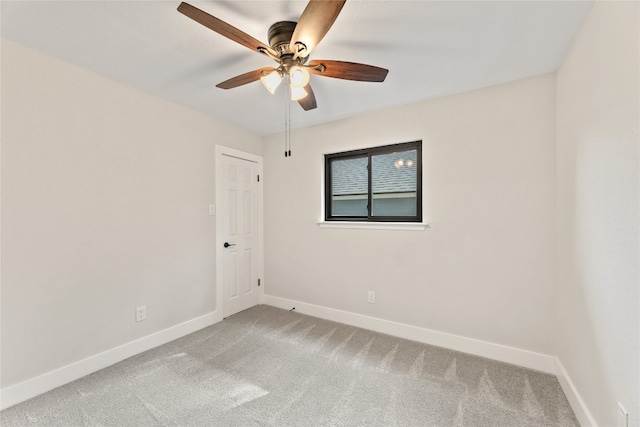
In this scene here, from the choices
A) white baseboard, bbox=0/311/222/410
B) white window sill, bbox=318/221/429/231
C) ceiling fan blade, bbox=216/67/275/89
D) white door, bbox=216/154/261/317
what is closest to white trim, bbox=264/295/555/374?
white door, bbox=216/154/261/317

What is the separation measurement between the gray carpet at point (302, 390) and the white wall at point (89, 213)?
0.38 m

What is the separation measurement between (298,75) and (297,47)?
14 centimetres

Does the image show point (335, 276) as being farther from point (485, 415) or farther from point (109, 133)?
point (109, 133)

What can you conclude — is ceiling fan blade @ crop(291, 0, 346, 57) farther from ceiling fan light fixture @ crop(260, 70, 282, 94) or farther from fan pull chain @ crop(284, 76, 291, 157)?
fan pull chain @ crop(284, 76, 291, 157)

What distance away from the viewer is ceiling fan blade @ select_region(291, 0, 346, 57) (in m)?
1.14

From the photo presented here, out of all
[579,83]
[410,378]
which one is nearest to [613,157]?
[579,83]

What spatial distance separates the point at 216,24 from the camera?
125 cm

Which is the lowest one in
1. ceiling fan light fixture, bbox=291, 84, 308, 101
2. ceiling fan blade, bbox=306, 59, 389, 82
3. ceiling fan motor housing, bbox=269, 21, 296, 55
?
ceiling fan light fixture, bbox=291, 84, 308, 101

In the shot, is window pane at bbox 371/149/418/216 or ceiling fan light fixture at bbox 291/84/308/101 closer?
ceiling fan light fixture at bbox 291/84/308/101

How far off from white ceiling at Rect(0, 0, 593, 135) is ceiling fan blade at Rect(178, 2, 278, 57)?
7.8 inches

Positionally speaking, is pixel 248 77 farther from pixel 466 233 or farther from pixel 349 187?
pixel 466 233

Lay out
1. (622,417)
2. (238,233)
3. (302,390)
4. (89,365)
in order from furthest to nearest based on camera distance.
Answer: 1. (238,233)
2. (89,365)
3. (302,390)
4. (622,417)

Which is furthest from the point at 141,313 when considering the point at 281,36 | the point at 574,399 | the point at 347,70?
the point at 574,399

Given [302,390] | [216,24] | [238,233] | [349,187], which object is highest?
[216,24]
